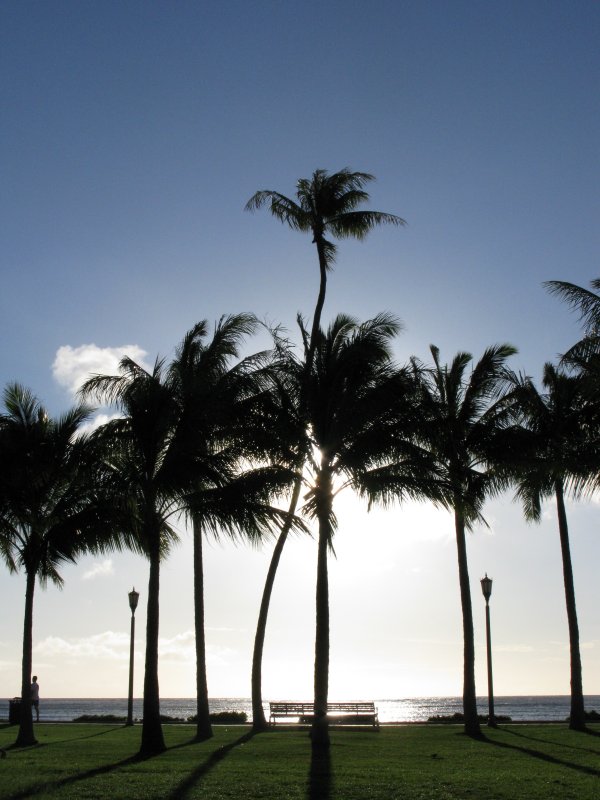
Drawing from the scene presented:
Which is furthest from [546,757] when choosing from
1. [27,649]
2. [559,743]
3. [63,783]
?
[27,649]

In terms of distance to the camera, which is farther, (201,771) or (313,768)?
(313,768)

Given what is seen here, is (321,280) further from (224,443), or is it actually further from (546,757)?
(546,757)

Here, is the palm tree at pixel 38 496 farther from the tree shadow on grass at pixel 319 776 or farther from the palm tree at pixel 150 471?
the tree shadow on grass at pixel 319 776

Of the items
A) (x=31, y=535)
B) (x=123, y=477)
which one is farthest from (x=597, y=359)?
(x=31, y=535)

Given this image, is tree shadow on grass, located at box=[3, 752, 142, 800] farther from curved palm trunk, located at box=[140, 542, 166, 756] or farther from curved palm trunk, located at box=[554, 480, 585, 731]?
curved palm trunk, located at box=[554, 480, 585, 731]

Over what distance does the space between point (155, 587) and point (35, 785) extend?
6.44m

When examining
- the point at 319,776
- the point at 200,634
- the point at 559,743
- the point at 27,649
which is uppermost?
the point at 200,634

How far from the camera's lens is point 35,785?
1316 centimetres

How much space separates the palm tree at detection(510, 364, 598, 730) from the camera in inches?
937

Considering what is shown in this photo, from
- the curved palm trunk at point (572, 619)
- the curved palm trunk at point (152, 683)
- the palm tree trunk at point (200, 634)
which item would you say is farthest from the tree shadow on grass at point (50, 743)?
the curved palm trunk at point (572, 619)

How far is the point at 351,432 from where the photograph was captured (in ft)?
67.7

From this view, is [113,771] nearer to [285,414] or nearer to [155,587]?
[155,587]

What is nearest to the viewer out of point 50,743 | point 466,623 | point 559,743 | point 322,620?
point 322,620

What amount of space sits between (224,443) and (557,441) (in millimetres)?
9621
